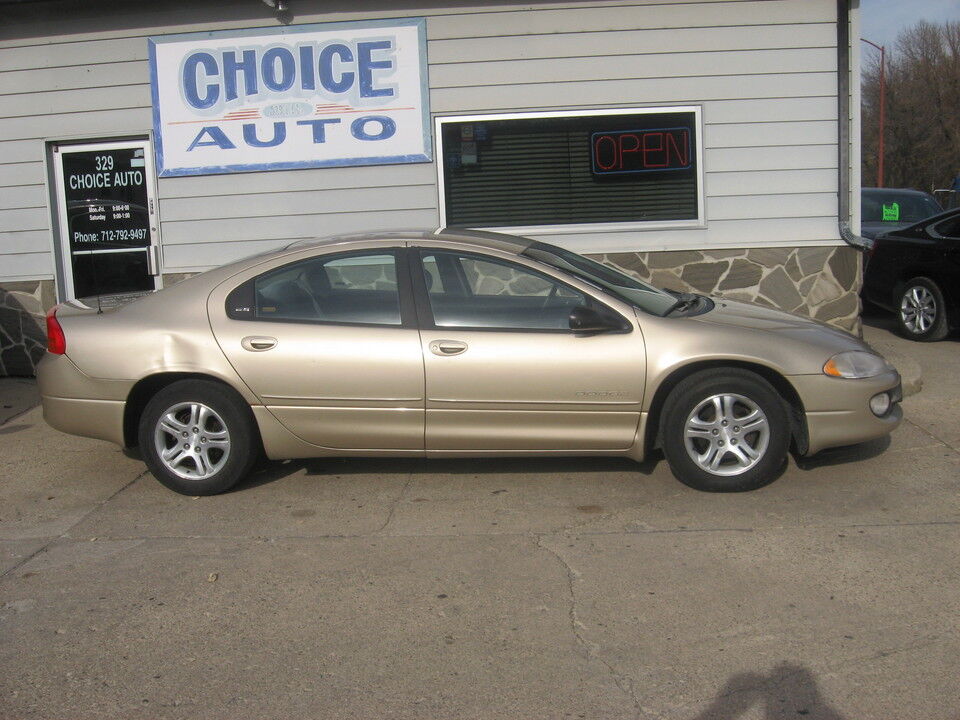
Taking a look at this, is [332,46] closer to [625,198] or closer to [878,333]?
[625,198]

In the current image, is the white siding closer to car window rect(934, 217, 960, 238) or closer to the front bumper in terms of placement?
car window rect(934, 217, 960, 238)

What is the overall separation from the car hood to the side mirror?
0.49 m

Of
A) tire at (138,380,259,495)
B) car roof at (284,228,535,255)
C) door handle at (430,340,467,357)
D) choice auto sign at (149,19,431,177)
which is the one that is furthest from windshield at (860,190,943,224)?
tire at (138,380,259,495)

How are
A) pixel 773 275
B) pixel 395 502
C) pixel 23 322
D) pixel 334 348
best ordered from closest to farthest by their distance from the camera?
pixel 334 348 → pixel 395 502 → pixel 773 275 → pixel 23 322

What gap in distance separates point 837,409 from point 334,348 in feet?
9.06

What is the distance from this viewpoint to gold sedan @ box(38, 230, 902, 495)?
5.56 metres

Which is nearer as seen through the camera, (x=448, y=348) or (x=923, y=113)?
(x=448, y=348)

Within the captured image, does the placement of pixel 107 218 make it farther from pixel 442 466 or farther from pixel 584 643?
pixel 584 643

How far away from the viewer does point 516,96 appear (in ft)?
30.2

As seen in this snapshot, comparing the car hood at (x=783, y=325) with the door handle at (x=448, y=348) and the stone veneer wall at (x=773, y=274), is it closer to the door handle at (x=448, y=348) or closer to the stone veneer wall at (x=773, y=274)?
the door handle at (x=448, y=348)

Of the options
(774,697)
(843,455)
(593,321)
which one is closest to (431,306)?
(593,321)

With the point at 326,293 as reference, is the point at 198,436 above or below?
below

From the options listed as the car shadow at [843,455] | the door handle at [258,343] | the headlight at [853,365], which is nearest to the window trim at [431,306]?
the door handle at [258,343]

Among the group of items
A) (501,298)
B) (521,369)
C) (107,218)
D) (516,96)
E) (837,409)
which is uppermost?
(516,96)
